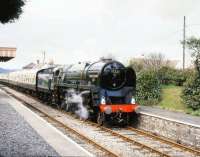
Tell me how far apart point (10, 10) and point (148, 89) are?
73.6 ft

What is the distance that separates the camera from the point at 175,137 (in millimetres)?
16922

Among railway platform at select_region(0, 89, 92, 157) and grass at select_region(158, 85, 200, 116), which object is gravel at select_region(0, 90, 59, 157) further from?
grass at select_region(158, 85, 200, 116)

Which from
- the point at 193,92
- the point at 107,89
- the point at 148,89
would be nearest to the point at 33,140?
the point at 107,89

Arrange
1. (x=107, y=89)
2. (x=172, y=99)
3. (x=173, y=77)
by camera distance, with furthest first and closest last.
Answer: (x=173, y=77) → (x=172, y=99) → (x=107, y=89)

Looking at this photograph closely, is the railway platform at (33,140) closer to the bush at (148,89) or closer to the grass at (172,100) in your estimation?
the grass at (172,100)

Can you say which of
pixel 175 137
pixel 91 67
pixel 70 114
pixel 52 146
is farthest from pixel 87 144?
pixel 70 114

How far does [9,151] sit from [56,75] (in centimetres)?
1561

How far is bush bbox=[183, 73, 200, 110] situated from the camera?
27562 mm

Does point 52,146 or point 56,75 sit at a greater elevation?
point 56,75

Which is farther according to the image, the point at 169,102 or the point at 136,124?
the point at 169,102

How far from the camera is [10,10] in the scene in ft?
33.8

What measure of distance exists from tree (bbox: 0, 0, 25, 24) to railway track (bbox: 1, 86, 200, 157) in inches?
195

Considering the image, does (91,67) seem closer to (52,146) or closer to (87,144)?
(87,144)

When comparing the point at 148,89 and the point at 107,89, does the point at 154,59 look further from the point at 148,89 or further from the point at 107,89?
the point at 107,89
